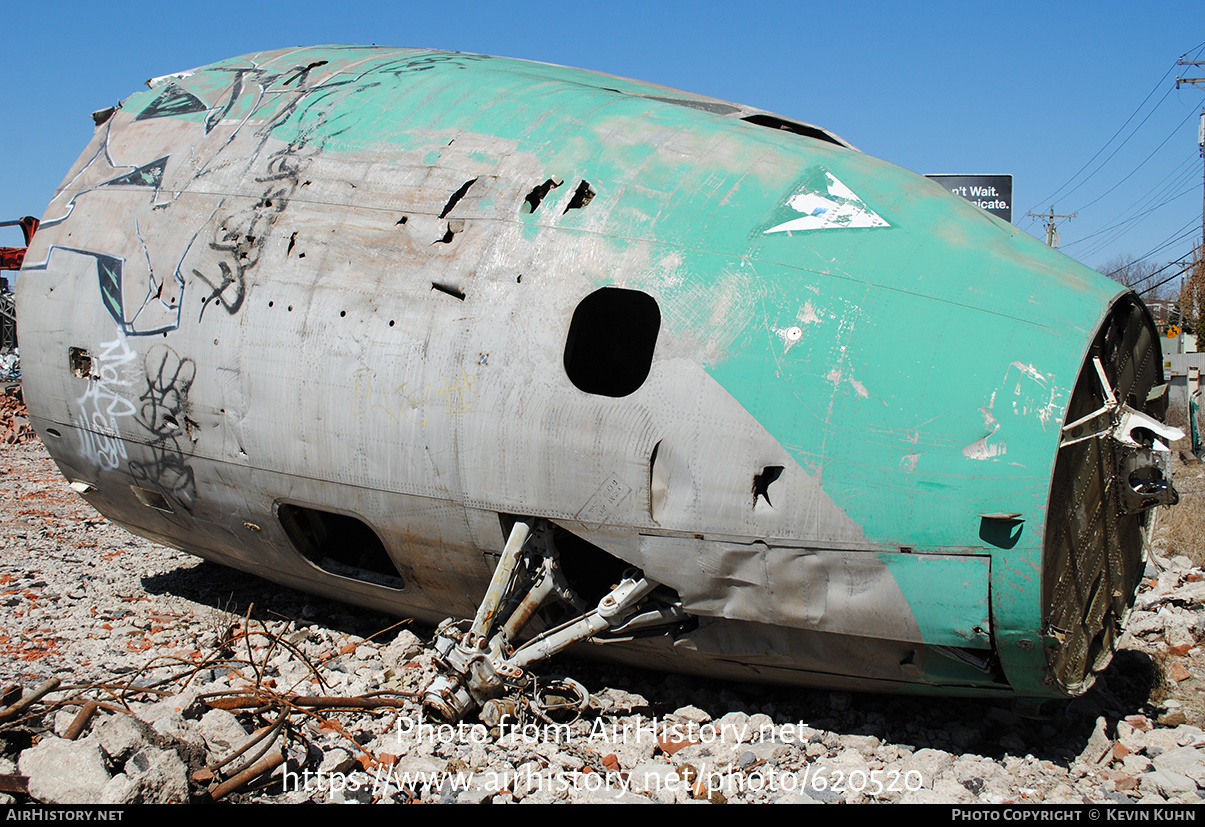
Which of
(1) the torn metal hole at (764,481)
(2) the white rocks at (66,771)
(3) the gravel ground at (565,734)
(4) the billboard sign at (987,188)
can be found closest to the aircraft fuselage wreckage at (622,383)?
(1) the torn metal hole at (764,481)

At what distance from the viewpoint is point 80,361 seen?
6.45 meters

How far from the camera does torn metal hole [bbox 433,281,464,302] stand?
5.00 metres

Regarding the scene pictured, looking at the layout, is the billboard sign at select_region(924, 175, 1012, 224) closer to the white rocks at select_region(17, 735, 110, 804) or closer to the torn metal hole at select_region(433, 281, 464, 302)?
the torn metal hole at select_region(433, 281, 464, 302)

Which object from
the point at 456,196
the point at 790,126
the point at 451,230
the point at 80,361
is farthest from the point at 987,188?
the point at 80,361

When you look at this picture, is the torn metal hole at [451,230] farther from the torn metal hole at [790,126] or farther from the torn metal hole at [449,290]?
A: the torn metal hole at [790,126]

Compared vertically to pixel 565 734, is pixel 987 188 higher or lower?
higher

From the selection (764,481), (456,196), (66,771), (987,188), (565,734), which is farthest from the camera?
(987,188)

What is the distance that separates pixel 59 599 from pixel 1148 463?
8.46 m

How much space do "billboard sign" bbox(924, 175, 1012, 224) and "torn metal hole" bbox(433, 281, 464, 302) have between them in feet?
49.7

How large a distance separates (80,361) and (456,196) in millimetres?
3326

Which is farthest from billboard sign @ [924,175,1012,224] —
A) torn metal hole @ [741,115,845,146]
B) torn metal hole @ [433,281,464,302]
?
torn metal hole @ [433,281,464,302]

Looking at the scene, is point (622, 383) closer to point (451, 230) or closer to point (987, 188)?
point (451, 230)
